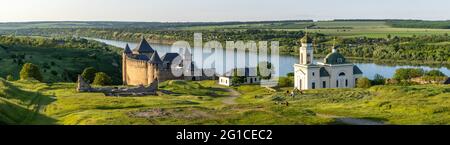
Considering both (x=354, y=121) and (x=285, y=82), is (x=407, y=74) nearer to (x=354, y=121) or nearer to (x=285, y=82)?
(x=285, y=82)

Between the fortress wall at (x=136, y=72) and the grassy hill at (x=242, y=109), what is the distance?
1123 centimetres

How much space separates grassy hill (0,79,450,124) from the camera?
18859 millimetres

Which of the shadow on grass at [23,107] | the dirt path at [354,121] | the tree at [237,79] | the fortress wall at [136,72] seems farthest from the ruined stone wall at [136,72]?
the dirt path at [354,121]

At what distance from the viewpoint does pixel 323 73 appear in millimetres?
35500

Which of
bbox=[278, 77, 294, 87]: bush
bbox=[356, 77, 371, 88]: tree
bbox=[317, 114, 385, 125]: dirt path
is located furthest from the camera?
bbox=[278, 77, 294, 87]: bush

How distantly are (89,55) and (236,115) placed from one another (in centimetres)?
5440

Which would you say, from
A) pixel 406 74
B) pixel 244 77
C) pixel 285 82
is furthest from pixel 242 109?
pixel 406 74

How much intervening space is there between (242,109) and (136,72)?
23374 mm

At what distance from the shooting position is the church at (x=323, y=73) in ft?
116

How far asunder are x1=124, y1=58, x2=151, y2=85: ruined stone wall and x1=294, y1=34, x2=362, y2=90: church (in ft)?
39.8

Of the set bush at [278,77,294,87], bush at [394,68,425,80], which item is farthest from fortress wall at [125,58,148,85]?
bush at [394,68,425,80]

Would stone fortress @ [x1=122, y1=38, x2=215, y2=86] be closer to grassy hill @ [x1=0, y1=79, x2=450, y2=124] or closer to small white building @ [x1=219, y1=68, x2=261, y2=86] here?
small white building @ [x1=219, y1=68, x2=261, y2=86]
